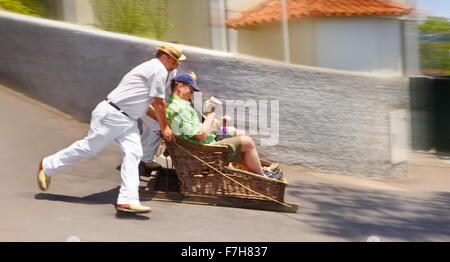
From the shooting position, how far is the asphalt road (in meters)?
5.52

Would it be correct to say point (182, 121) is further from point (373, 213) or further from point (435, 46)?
point (435, 46)

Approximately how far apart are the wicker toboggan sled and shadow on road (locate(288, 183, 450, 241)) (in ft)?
1.40

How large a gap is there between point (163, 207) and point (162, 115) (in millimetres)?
962

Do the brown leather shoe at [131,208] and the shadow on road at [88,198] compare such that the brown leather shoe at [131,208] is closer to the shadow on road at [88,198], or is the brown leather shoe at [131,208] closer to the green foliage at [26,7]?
the shadow on road at [88,198]

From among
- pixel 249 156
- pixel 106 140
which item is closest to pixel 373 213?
pixel 249 156

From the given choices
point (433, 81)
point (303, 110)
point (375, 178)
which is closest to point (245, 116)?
point (303, 110)

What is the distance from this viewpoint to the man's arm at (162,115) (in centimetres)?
597

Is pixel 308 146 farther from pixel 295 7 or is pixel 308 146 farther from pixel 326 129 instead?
pixel 295 7

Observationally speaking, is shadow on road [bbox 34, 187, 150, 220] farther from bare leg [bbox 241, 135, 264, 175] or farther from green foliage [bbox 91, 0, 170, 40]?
green foliage [bbox 91, 0, 170, 40]

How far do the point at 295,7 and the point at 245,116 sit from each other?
3.09 metres

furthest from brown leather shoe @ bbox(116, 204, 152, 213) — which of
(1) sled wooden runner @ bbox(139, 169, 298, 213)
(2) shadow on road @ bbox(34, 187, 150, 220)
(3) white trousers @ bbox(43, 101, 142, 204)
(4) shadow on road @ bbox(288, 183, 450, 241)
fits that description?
(4) shadow on road @ bbox(288, 183, 450, 241)

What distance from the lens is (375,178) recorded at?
8828 millimetres

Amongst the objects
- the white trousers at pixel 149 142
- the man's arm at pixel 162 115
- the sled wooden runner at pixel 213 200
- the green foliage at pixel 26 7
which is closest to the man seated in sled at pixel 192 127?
the man's arm at pixel 162 115

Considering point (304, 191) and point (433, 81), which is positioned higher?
point (433, 81)
